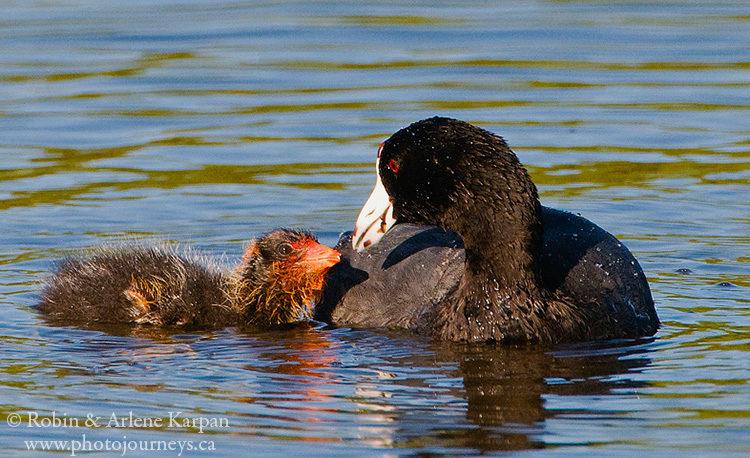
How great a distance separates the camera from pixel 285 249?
806cm

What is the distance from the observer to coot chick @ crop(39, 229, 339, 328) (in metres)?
7.88

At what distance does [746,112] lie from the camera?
12.2m

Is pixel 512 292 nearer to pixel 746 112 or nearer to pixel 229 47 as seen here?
pixel 746 112

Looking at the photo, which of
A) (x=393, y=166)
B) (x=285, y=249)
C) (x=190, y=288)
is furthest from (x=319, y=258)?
(x=393, y=166)

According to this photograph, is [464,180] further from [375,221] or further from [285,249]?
[285,249]

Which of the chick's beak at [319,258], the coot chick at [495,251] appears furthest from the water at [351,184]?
the chick's beak at [319,258]

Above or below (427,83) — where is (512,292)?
below

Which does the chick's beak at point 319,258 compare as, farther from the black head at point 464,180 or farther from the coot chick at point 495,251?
the black head at point 464,180

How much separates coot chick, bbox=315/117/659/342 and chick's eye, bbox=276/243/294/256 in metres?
0.81

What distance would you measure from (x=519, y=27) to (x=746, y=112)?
3.85 metres

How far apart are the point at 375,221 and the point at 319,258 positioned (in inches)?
29.8

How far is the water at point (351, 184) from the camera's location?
593 cm

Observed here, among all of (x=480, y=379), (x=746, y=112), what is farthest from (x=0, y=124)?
(x=480, y=379)

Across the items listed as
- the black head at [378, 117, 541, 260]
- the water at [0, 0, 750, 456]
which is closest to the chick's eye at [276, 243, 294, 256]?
the water at [0, 0, 750, 456]
